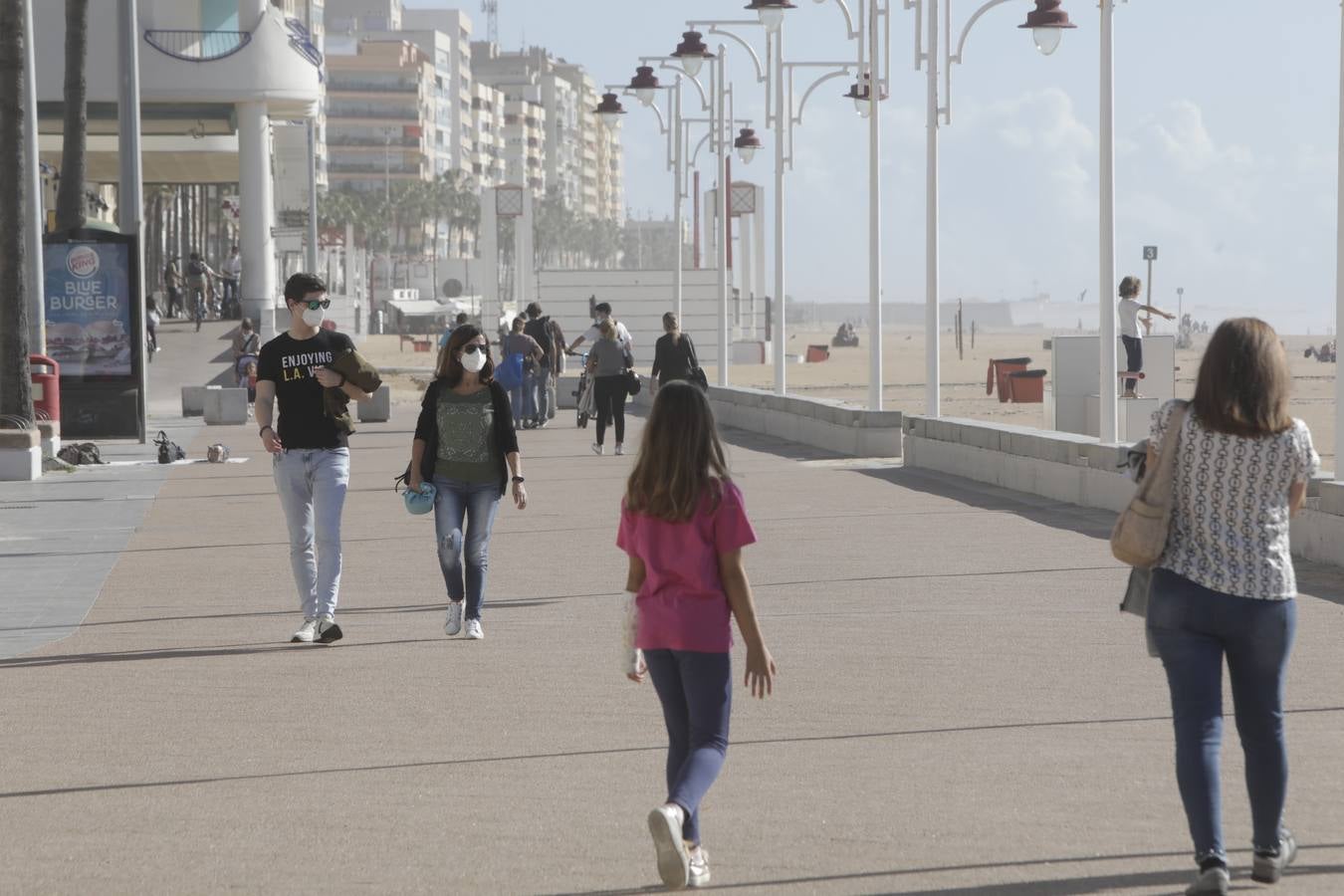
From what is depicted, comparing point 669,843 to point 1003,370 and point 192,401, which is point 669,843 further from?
point 1003,370

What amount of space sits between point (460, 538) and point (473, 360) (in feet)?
2.91

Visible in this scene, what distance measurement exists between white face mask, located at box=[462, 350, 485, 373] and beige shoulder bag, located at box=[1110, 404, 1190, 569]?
5.15m

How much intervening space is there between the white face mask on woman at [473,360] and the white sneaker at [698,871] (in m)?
4.95

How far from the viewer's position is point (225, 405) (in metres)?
33.6

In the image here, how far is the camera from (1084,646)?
10000mm

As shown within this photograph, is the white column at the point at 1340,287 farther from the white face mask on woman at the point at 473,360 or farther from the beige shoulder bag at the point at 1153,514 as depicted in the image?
the beige shoulder bag at the point at 1153,514

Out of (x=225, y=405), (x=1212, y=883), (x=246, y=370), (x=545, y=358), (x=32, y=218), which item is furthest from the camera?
(x=225, y=405)

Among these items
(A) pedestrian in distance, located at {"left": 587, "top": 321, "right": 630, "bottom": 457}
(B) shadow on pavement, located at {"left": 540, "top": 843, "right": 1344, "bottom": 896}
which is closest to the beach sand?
(A) pedestrian in distance, located at {"left": 587, "top": 321, "right": 630, "bottom": 457}

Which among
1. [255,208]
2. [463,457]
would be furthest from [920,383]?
[463,457]

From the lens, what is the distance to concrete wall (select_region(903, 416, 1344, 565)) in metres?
13.2

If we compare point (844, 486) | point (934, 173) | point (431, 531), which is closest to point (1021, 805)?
point (431, 531)

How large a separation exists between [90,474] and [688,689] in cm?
1829

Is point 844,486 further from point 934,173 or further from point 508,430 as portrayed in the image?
point 508,430

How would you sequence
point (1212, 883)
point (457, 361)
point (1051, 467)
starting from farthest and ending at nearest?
point (1051, 467) → point (457, 361) → point (1212, 883)
